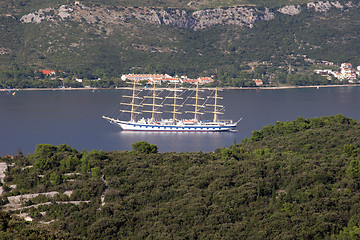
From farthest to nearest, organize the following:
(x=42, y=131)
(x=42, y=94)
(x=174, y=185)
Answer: (x=42, y=94) < (x=42, y=131) < (x=174, y=185)

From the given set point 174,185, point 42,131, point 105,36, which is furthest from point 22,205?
point 105,36

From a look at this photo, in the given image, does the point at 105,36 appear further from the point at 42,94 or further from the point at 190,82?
the point at 42,94

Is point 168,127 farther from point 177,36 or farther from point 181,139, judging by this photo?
point 177,36

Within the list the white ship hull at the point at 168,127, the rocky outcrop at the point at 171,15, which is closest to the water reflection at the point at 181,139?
the white ship hull at the point at 168,127

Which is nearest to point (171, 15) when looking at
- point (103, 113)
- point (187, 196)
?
point (103, 113)

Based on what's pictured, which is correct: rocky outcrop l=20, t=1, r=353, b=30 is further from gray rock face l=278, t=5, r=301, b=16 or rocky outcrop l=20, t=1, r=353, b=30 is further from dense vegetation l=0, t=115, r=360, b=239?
dense vegetation l=0, t=115, r=360, b=239

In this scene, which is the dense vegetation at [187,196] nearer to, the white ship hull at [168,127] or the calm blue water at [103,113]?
the calm blue water at [103,113]
